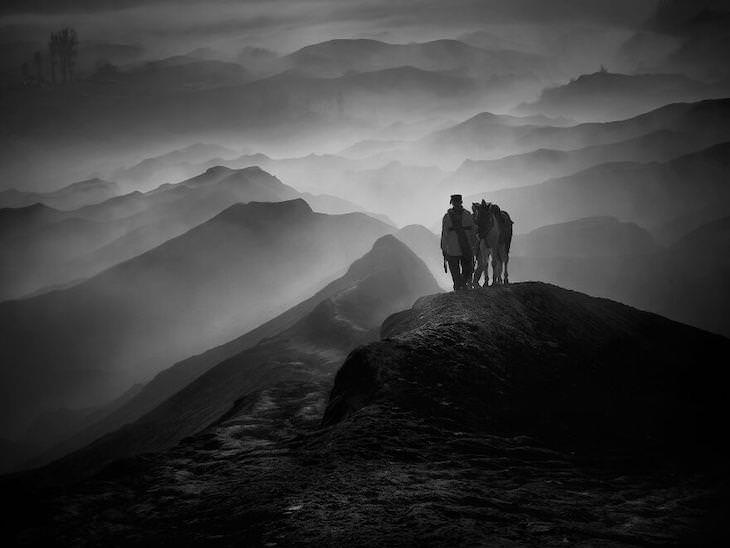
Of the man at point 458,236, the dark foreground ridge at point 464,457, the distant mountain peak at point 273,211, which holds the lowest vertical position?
the dark foreground ridge at point 464,457

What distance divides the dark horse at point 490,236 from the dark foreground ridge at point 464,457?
373cm

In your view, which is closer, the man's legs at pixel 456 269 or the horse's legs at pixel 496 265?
the man's legs at pixel 456 269

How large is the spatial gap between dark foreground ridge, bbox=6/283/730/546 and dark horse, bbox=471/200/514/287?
3732mm

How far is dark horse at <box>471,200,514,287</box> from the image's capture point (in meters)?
19.5

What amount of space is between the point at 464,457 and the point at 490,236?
1170 cm

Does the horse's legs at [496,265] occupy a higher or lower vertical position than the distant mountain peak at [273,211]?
lower

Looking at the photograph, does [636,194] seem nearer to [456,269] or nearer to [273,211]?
[273,211]

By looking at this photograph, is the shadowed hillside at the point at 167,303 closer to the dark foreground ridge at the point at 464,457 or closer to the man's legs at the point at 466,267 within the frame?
the man's legs at the point at 466,267

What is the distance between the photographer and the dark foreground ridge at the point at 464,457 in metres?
7.12

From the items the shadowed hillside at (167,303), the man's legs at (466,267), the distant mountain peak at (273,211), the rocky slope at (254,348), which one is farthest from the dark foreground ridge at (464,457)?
the distant mountain peak at (273,211)

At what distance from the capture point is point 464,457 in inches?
362

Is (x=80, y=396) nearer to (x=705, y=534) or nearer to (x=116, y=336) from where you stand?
(x=116, y=336)

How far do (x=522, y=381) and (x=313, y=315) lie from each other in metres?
35.8

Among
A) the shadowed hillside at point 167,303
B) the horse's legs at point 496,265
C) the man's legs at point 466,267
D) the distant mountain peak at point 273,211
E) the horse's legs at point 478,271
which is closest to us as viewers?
the man's legs at point 466,267
